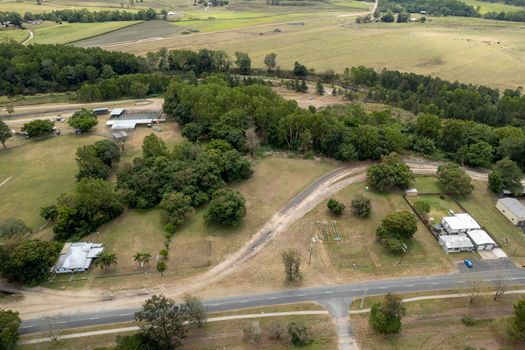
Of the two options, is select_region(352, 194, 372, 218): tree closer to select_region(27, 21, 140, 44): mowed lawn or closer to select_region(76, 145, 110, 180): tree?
select_region(76, 145, 110, 180): tree

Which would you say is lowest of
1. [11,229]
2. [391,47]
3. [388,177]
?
[11,229]

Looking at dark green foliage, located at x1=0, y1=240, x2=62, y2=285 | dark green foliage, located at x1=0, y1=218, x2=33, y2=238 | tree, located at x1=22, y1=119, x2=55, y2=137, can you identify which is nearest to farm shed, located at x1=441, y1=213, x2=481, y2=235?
dark green foliage, located at x1=0, y1=240, x2=62, y2=285

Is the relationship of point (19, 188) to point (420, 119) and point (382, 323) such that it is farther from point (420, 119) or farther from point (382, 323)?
point (420, 119)

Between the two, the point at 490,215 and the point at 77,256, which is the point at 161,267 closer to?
the point at 77,256

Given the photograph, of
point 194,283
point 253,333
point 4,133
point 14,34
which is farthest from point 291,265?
point 14,34

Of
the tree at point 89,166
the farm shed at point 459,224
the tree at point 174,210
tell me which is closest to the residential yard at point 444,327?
the farm shed at point 459,224
